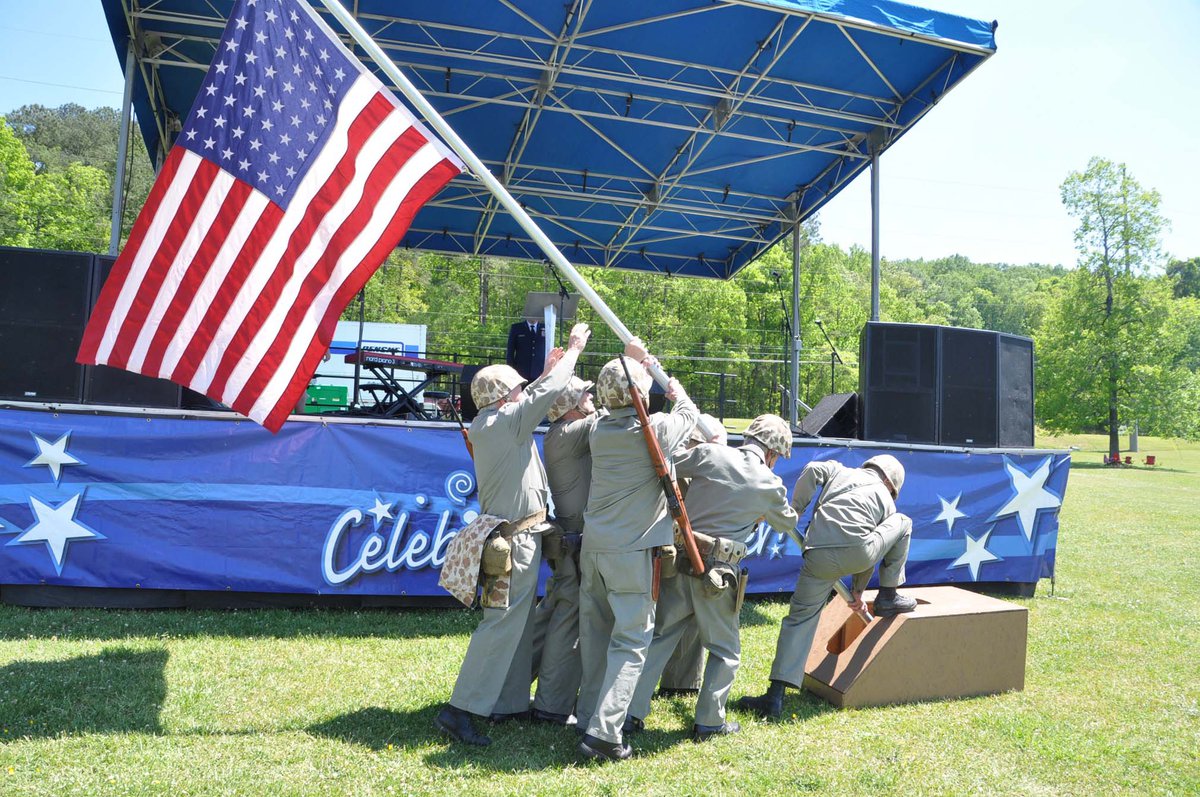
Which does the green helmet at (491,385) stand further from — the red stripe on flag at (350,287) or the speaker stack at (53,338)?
the speaker stack at (53,338)

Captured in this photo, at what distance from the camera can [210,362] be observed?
4.02 meters

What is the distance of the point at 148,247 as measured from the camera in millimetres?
4000

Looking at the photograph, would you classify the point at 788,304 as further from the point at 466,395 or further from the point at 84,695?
the point at 84,695

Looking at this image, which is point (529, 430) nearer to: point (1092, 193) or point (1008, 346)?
point (1008, 346)

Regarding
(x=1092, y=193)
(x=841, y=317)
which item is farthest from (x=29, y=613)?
(x=1092, y=193)

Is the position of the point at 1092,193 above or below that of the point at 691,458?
above

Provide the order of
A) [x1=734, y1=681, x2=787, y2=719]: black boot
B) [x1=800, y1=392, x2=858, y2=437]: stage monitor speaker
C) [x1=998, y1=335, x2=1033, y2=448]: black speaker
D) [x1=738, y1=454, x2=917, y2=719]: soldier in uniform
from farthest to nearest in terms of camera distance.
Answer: [x1=800, y1=392, x2=858, y2=437]: stage monitor speaker < [x1=998, y1=335, x2=1033, y2=448]: black speaker < [x1=738, y1=454, x2=917, y2=719]: soldier in uniform < [x1=734, y1=681, x2=787, y2=719]: black boot

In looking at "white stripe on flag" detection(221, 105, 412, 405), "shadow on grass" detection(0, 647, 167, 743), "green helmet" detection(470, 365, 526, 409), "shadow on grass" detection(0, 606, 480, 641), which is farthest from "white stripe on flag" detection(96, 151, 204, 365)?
"shadow on grass" detection(0, 606, 480, 641)

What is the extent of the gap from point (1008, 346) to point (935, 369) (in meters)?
1.11

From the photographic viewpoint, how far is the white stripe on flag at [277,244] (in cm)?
402

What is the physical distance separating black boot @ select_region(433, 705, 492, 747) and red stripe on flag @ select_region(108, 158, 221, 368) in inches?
91.8

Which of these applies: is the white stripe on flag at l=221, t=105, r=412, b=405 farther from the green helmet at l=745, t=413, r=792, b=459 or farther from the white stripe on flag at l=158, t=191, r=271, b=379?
the green helmet at l=745, t=413, r=792, b=459

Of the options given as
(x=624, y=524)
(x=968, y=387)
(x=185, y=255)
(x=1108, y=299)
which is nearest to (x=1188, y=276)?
(x=1108, y=299)

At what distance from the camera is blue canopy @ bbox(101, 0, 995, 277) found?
352 inches
